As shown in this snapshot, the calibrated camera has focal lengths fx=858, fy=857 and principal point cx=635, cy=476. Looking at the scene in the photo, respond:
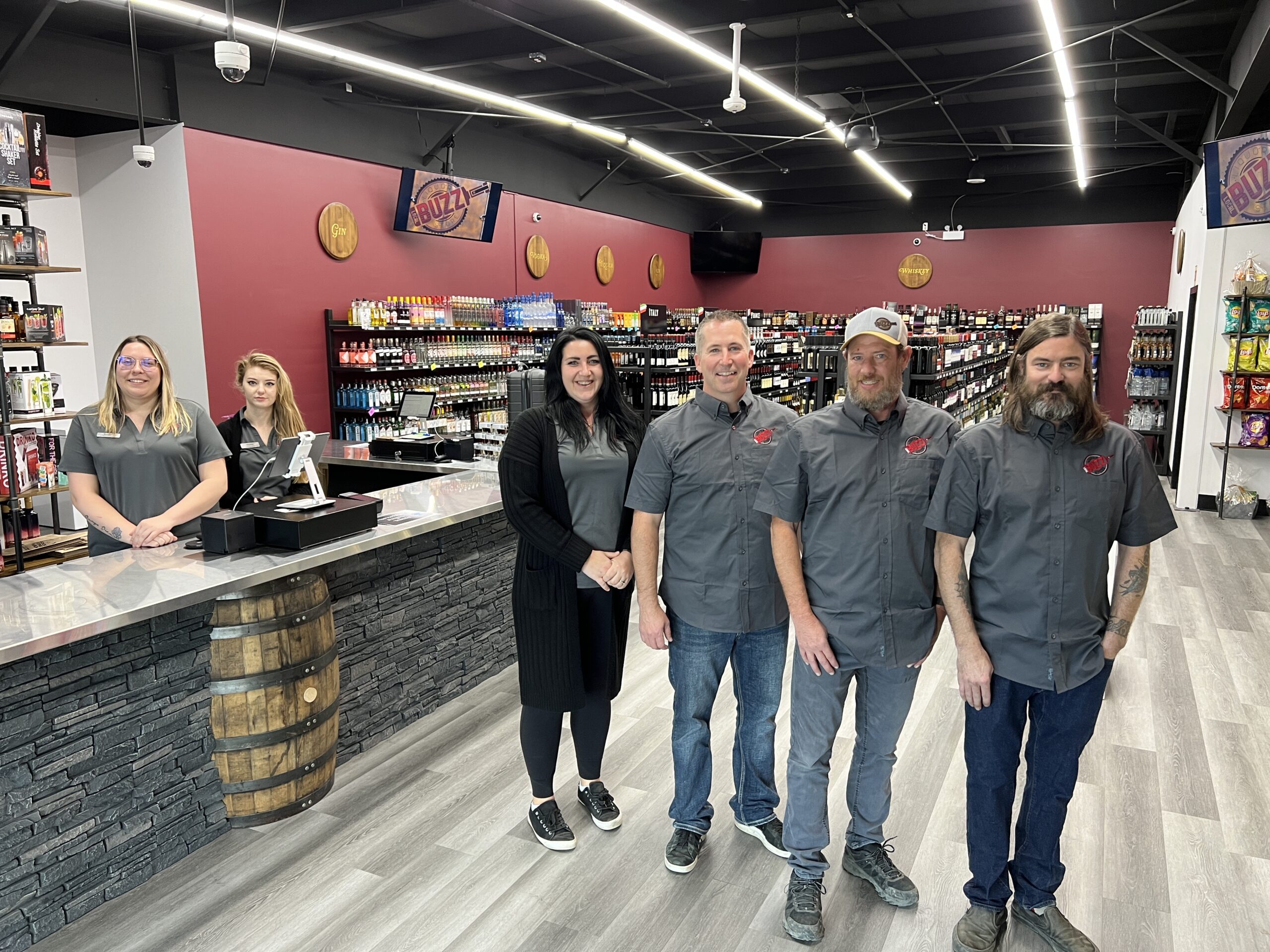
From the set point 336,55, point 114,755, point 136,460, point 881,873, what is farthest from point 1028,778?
point 336,55

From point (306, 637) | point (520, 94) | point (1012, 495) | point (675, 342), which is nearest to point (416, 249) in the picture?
point (520, 94)

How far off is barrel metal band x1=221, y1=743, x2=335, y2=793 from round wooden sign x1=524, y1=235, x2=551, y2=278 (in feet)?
32.2

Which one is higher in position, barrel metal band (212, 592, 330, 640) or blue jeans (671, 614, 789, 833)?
barrel metal band (212, 592, 330, 640)

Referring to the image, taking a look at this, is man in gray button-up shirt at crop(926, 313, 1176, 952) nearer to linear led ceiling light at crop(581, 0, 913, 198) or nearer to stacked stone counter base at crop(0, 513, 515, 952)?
stacked stone counter base at crop(0, 513, 515, 952)

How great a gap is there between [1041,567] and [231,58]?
4167mm

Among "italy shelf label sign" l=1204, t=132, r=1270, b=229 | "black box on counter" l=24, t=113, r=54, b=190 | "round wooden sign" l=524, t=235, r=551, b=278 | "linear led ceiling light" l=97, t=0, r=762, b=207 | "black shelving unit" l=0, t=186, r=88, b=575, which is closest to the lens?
"black shelving unit" l=0, t=186, r=88, b=575

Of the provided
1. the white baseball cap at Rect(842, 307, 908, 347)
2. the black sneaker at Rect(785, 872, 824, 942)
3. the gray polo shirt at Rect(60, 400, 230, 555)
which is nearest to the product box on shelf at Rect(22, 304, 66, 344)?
the gray polo shirt at Rect(60, 400, 230, 555)

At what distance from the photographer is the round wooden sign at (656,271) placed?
51.8ft

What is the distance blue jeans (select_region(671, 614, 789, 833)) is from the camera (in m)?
2.59

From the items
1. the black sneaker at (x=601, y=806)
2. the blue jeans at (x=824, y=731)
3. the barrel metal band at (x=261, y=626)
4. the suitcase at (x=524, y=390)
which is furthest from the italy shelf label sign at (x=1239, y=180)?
the barrel metal band at (x=261, y=626)

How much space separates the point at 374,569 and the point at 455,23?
6231 millimetres

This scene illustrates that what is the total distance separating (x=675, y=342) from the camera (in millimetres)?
8516

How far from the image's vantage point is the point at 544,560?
2.66 m

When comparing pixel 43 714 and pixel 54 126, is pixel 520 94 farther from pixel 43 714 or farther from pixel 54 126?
pixel 43 714
